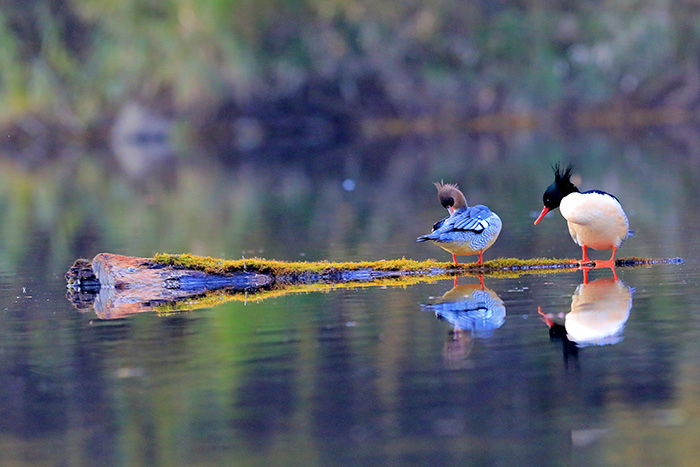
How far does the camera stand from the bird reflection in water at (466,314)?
23.8ft

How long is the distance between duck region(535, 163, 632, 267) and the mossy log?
0.88 feet

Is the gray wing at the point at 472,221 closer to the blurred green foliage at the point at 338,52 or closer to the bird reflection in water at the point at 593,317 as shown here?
the bird reflection in water at the point at 593,317

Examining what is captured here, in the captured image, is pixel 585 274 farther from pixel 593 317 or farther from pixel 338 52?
pixel 338 52

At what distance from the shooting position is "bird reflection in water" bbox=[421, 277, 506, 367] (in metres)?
7.25

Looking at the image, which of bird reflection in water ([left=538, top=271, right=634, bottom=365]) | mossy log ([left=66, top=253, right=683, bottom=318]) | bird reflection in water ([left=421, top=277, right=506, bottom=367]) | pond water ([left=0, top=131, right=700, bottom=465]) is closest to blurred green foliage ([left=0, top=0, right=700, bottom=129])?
pond water ([left=0, top=131, right=700, bottom=465])

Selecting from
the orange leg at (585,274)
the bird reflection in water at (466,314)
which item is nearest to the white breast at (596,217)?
the orange leg at (585,274)

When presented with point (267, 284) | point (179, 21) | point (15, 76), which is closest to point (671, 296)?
point (267, 284)

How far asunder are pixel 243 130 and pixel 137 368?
4011cm

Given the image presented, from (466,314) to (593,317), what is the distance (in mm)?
978

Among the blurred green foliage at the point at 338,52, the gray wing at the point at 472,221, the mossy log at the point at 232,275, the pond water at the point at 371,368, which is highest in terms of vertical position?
the blurred green foliage at the point at 338,52

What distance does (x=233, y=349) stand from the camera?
24.4 ft

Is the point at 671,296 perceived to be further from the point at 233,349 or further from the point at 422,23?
the point at 422,23

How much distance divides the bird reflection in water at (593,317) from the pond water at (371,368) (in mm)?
21

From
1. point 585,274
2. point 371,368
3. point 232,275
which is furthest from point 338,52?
point 371,368
